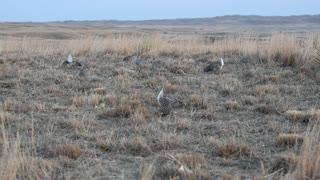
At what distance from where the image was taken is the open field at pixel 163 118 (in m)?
4.14

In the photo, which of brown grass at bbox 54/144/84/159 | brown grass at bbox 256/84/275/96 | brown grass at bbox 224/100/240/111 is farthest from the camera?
brown grass at bbox 256/84/275/96

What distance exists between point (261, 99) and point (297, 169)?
3388 mm

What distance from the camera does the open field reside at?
4.14m

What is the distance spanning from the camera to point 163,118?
6.05 metres

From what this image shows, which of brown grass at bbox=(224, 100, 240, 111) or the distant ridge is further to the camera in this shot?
the distant ridge

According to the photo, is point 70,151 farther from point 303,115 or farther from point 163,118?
point 303,115

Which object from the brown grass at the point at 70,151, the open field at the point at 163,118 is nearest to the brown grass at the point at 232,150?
the open field at the point at 163,118

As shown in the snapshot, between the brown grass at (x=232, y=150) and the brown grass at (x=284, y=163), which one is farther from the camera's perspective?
the brown grass at (x=232, y=150)

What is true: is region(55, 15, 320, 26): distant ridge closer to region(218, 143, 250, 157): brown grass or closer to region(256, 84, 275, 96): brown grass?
region(256, 84, 275, 96): brown grass

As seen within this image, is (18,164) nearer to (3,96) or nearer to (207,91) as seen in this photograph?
(3,96)

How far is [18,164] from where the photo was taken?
153 inches

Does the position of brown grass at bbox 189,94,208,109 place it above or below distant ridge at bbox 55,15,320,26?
above

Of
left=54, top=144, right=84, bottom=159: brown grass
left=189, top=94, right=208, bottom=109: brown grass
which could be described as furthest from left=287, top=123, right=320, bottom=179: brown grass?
left=189, top=94, right=208, bottom=109: brown grass

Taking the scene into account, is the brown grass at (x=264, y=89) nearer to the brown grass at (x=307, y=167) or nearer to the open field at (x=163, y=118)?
the open field at (x=163, y=118)
